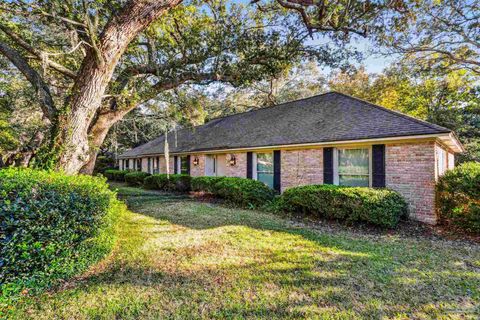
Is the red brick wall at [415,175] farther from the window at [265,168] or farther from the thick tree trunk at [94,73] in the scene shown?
the thick tree trunk at [94,73]

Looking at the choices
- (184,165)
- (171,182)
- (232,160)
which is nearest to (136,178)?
(184,165)

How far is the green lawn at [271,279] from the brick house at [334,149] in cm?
225

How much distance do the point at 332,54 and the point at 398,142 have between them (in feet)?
15.4

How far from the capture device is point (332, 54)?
9703mm

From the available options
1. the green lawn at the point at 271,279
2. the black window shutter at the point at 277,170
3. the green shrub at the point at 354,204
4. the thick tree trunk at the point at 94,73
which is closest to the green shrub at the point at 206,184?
the black window shutter at the point at 277,170

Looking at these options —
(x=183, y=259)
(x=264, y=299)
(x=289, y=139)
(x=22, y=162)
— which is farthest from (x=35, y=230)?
(x=289, y=139)

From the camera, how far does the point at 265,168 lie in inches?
443

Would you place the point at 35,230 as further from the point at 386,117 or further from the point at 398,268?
the point at 386,117

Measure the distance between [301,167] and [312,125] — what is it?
6.81 ft

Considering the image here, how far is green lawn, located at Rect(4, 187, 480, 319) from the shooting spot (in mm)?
2887

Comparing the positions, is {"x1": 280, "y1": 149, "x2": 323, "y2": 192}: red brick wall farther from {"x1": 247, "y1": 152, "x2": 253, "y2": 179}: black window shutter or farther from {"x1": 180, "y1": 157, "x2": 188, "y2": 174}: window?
{"x1": 180, "y1": 157, "x2": 188, "y2": 174}: window

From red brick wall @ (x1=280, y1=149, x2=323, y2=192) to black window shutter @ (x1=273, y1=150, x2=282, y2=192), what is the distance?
0.15 metres

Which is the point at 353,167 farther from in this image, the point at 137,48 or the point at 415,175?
the point at 137,48

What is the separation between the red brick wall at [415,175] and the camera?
22.2 feet
